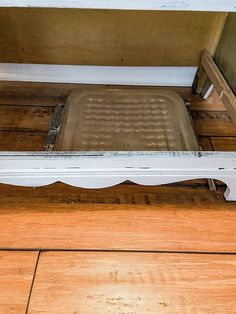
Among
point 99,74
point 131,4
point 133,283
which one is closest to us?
point 131,4

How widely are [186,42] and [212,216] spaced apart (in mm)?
536

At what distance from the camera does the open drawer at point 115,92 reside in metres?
0.54

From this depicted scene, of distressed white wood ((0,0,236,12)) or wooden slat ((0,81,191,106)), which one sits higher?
wooden slat ((0,81,191,106))

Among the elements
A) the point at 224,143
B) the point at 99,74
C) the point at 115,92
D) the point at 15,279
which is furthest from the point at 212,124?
the point at 15,279

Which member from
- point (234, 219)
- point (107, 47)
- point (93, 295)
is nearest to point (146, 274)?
point (93, 295)

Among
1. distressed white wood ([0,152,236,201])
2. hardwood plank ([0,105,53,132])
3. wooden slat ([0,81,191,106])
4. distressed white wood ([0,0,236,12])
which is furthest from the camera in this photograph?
wooden slat ([0,81,191,106])

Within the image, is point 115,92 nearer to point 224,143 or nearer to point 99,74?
point 99,74

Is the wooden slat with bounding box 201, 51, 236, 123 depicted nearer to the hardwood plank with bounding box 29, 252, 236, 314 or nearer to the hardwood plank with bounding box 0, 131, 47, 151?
the hardwood plank with bounding box 29, 252, 236, 314

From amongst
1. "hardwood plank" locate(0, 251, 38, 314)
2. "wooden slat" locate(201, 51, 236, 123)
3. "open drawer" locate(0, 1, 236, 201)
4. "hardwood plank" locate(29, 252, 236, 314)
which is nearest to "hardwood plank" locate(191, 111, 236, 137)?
"open drawer" locate(0, 1, 236, 201)

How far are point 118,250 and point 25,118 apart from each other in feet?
1.53

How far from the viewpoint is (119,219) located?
585 millimetres

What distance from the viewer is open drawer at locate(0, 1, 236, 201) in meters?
0.54

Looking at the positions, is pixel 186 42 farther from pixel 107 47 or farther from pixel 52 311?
pixel 52 311

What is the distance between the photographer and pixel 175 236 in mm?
562
